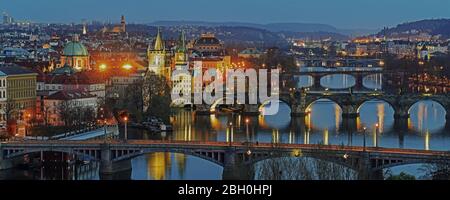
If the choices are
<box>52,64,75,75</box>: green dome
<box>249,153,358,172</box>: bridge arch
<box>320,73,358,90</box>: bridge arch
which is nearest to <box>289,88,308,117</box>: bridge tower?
<box>52,64,75,75</box>: green dome

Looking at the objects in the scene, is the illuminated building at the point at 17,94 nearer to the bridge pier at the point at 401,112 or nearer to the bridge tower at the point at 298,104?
the bridge tower at the point at 298,104

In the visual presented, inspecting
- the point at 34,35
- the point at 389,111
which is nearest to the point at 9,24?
the point at 34,35

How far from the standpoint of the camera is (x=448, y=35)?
5794cm

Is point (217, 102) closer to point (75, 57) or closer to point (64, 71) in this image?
point (64, 71)

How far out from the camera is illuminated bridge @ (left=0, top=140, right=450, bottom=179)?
26.3ft

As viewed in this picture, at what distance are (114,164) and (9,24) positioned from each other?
4200 cm

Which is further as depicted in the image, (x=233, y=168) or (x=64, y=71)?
(x=64, y=71)

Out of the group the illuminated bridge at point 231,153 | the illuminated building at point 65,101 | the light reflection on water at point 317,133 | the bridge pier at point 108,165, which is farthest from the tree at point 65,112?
the bridge pier at point 108,165
